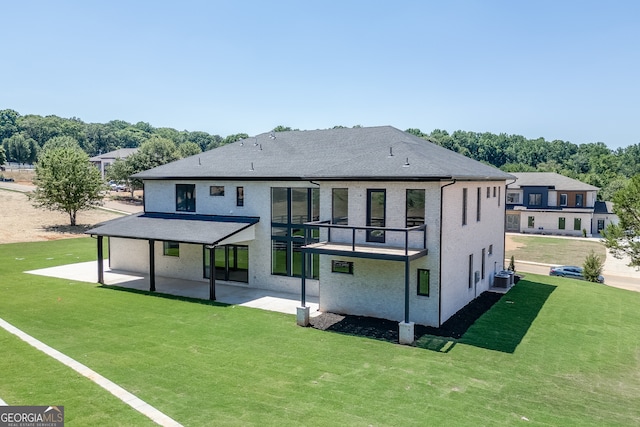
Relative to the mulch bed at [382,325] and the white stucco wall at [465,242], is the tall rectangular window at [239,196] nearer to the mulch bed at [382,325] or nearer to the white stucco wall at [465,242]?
the mulch bed at [382,325]

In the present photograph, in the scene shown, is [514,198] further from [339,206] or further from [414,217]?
[414,217]

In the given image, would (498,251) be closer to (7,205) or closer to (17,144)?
(7,205)

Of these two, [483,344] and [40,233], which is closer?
[483,344]

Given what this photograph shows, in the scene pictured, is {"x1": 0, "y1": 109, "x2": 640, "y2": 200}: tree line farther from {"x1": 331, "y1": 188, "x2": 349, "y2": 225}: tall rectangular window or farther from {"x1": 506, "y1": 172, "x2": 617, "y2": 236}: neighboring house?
{"x1": 331, "y1": 188, "x2": 349, "y2": 225}: tall rectangular window

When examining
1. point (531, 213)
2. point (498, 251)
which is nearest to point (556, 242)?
point (531, 213)

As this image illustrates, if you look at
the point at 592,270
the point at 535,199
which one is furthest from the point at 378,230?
the point at 535,199

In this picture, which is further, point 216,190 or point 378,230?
point 216,190

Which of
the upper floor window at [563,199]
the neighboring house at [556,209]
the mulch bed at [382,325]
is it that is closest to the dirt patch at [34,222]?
the mulch bed at [382,325]
